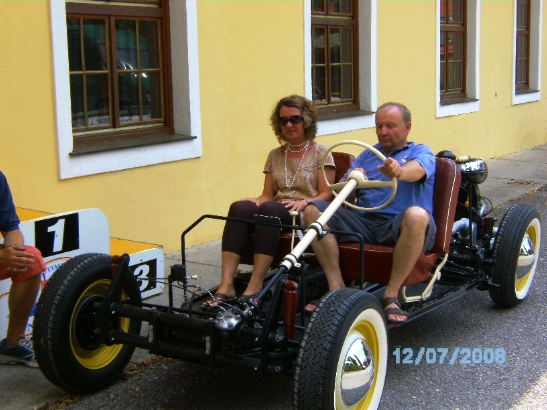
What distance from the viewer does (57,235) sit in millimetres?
4727

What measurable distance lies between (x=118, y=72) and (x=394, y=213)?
3.06 metres

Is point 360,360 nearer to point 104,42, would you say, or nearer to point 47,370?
point 47,370

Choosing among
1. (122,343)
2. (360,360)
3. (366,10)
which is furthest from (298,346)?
(366,10)

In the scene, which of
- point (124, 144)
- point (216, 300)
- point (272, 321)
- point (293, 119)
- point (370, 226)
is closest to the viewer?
point (272, 321)

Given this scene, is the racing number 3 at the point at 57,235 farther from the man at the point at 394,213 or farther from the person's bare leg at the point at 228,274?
the man at the point at 394,213

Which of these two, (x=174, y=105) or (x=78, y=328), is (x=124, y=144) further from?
(x=78, y=328)

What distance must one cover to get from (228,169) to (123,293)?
343 cm

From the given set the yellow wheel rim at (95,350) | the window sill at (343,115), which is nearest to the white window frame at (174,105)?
the window sill at (343,115)

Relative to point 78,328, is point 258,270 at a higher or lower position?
higher

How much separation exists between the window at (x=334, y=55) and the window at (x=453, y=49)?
2279 millimetres

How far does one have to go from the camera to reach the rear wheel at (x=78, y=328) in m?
3.76

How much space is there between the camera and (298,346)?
3.54 meters

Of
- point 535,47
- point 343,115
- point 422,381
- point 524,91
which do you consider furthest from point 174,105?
point 535,47

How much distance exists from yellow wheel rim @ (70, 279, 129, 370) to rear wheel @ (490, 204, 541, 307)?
2517 mm
